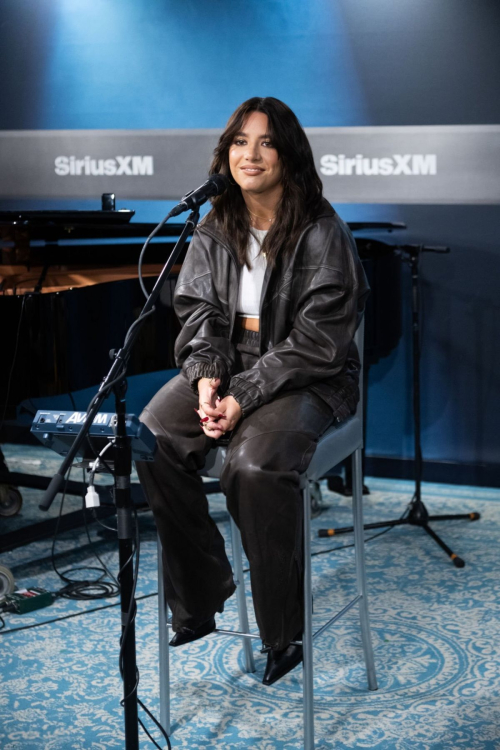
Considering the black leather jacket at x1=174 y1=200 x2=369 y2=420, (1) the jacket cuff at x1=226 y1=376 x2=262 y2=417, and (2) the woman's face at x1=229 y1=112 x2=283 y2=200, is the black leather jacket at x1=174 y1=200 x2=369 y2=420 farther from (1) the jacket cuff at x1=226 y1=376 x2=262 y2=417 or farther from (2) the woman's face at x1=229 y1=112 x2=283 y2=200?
(2) the woman's face at x1=229 y1=112 x2=283 y2=200

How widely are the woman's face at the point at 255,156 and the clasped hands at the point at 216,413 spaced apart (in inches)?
22.6

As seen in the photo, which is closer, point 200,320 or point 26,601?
point 200,320

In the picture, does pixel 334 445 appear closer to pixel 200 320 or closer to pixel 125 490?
pixel 200 320

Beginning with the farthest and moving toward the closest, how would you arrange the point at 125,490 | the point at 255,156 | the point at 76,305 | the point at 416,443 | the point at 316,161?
the point at 316,161, the point at 416,443, the point at 76,305, the point at 255,156, the point at 125,490

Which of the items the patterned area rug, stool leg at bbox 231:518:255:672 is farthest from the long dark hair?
the patterned area rug

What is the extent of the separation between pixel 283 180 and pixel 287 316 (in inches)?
14.7

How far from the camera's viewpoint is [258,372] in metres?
2.30

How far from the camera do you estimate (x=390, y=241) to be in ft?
15.0

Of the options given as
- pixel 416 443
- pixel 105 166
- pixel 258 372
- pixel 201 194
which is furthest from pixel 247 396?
pixel 105 166

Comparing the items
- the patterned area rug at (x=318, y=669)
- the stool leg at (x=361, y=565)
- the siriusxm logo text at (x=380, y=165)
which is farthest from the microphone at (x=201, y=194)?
the siriusxm logo text at (x=380, y=165)

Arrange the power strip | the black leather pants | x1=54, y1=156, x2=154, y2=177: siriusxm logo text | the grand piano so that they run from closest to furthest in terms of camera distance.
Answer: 1. the black leather pants
2. the power strip
3. the grand piano
4. x1=54, y1=156, x2=154, y2=177: siriusxm logo text

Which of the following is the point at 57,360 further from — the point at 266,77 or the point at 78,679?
the point at 266,77

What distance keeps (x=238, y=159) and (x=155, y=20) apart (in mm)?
2799

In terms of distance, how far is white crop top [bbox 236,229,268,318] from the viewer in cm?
247
